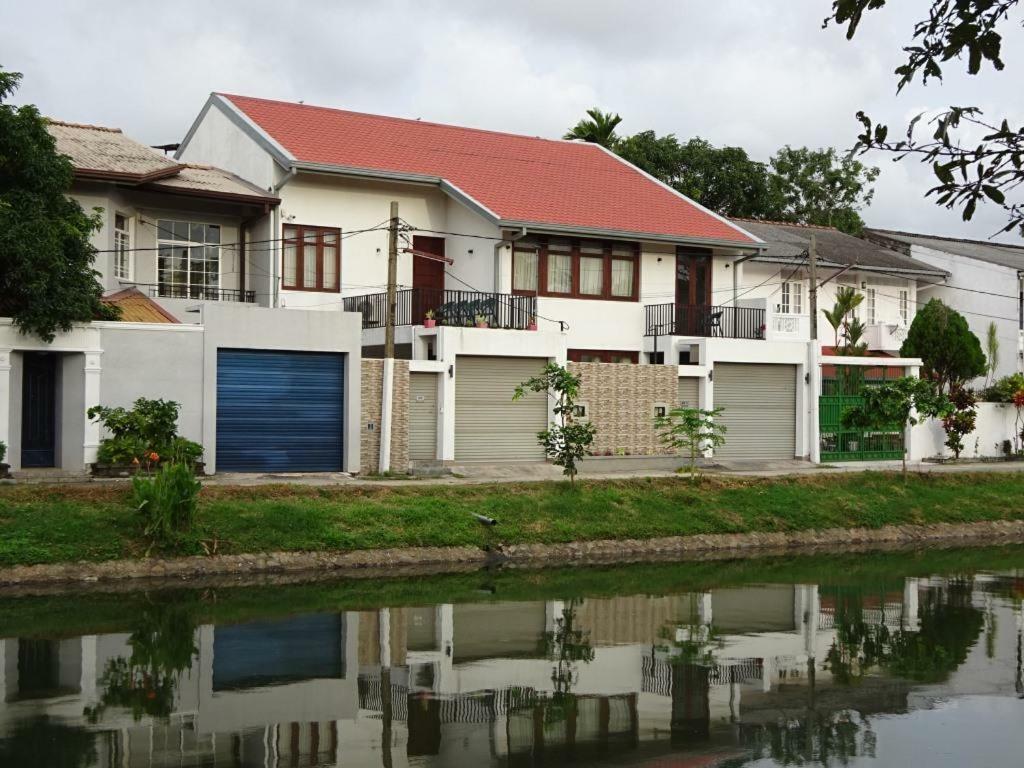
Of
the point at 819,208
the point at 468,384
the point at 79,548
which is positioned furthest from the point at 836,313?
the point at 79,548

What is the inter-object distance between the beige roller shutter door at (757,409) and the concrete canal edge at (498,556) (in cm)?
703

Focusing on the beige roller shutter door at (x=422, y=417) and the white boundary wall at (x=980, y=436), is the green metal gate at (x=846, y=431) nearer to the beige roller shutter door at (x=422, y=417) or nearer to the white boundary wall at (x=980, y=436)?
the white boundary wall at (x=980, y=436)

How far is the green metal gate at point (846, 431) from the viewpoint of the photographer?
3619cm

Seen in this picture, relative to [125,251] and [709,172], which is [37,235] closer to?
[125,251]

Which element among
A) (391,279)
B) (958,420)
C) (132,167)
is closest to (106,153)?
(132,167)

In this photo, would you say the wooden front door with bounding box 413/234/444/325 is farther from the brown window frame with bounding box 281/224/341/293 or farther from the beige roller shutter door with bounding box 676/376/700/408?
the beige roller shutter door with bounding box 676/376/700/408

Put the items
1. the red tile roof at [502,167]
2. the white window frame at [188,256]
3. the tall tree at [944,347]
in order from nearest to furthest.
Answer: the white window frame at [188,256] < the red tile roof at [502,167] < the tall tree at [944,347]

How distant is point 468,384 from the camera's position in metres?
31.4

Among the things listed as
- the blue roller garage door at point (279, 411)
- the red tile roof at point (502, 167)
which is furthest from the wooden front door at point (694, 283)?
the blue roller garage door at point (279, 411)

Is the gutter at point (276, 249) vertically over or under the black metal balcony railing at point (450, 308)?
over

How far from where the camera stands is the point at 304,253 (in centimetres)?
3316

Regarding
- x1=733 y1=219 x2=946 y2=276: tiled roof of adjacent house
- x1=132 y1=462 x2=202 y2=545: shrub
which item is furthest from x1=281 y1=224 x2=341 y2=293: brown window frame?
x1=733 y1=219 x2=946 y2=276: tiled roof of adjacent house

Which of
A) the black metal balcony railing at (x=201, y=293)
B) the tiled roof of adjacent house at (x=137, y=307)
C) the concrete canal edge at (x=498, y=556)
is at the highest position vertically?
the black metal balcony railing at (x=201, y=293)

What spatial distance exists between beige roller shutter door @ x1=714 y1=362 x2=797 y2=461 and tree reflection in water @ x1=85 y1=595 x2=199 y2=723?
20.1 metres
